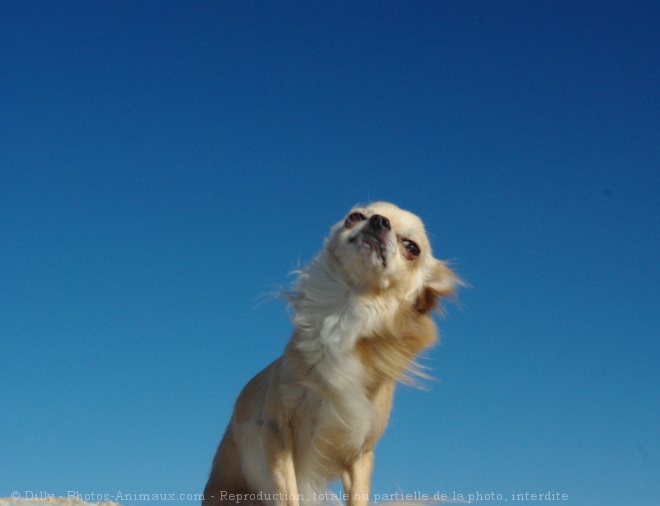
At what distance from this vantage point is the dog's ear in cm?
721

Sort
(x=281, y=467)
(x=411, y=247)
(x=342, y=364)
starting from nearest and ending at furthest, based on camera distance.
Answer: (x=281, y=467) < (x=342, y=364) < (x=411, y=247)

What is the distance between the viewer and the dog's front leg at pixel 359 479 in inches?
267

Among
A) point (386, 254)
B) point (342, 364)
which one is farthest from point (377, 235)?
point (342, 364)

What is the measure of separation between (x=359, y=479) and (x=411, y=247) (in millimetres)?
2099

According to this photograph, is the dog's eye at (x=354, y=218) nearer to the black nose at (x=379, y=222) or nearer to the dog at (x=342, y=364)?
the dog at (x=342, y=364)

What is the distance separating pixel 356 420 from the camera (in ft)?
21.9

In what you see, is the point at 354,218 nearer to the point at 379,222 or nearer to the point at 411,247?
the point at 379,222

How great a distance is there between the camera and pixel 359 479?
6844 millimetres

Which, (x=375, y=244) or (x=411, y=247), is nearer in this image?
(x=375, y=244)

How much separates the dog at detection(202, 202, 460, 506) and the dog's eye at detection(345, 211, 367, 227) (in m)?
0.02

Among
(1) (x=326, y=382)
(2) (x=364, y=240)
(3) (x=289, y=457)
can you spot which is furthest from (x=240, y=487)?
(2) (x=364, y=240)

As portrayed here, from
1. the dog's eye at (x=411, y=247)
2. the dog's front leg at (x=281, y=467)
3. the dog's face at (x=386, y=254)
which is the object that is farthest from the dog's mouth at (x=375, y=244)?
the dog's front leg at (x=281, y=467)

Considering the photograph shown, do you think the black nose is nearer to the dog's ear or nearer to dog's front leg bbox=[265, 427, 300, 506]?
the dog's ear

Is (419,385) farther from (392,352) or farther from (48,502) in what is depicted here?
(48,502)
